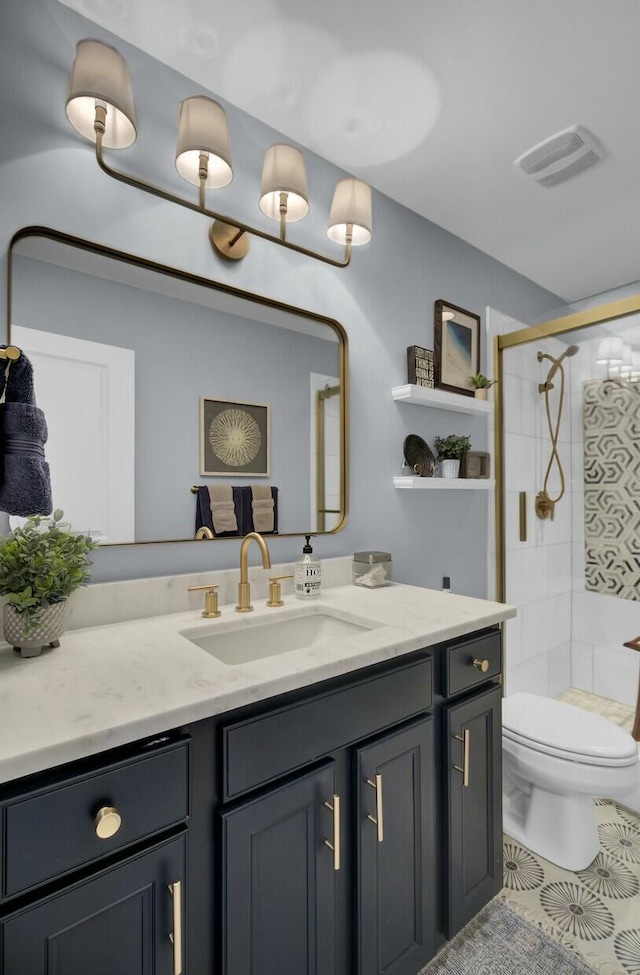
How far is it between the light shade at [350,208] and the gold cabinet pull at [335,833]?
1.59 metres

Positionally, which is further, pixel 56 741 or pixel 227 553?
pixel 227 553

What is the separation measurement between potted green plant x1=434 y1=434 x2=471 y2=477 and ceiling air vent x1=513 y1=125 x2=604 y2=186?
1.01 metres

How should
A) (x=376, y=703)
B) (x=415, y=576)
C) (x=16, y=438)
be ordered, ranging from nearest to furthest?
(x=16, y=438) → (x=376, y=703) → (x=415, y=576)

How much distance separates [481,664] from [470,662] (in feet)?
0.16

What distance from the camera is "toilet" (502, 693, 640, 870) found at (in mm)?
1555

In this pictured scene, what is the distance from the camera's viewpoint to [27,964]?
0.66 metres

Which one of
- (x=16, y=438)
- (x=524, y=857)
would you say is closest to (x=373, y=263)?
(x=16, y=438)

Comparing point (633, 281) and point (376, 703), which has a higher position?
point (633, 281)

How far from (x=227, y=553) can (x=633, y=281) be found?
260 cm

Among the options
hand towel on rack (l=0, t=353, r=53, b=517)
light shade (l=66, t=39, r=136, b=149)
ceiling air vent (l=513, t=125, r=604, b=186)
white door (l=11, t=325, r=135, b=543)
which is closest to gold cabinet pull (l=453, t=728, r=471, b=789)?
white door (l=11, t=325, r=135, b=543)

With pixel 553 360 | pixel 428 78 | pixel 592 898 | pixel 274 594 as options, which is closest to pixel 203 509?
pixel 274 594

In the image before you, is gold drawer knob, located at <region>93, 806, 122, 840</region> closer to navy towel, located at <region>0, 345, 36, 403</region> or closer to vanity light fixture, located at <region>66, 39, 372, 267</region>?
navy towel, located at <region>0, 345, 36, 403</region>

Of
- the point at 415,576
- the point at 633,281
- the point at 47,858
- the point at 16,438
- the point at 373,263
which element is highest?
the point at 633,281

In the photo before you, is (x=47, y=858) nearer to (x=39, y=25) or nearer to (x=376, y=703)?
(x=376, y=703)
